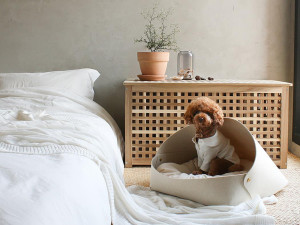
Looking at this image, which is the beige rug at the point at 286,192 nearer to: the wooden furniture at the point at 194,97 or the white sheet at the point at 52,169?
the wooden furniture at the point at 194,97

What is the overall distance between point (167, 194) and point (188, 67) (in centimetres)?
125

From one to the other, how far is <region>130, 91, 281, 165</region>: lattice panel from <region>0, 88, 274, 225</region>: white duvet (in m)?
0.42

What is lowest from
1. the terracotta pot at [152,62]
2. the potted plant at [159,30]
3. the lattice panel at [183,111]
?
the lattice panel at [183,111]

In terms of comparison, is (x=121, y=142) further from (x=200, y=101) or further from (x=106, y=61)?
(x=200, y=101)

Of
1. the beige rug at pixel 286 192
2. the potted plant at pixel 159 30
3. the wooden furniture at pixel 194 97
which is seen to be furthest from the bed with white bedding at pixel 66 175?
the potted plant at pixel 159 30

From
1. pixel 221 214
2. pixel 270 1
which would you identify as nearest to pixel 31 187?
pixel 221 214

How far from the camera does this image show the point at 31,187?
100 cm

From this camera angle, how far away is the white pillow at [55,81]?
2.70 m

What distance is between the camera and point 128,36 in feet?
10.1

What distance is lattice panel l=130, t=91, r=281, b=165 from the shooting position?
8.65 feet

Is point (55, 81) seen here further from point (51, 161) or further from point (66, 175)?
point (66, 175)

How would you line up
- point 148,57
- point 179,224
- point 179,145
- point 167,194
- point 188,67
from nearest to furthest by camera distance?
point 179,224
point 167,194
point 179,145
point 148,57
point 188,67

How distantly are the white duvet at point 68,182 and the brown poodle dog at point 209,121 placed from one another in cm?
29

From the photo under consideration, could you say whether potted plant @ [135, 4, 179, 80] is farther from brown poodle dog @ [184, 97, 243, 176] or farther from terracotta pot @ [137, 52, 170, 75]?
brown poodle dog @ [184, 97, 243, 176]
